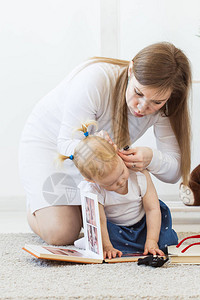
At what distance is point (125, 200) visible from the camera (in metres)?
1.45

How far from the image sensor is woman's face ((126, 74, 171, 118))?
1.35m

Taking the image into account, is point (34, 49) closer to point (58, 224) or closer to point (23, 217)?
point (23, 217)

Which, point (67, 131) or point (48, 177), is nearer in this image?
point (67, 131)

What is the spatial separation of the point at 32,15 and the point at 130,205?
1.53 meters

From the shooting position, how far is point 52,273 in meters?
1.19

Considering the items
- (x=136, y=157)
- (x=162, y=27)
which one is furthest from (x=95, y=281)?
(x=162, y=27)

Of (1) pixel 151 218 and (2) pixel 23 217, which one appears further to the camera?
(2) pixel 23 217

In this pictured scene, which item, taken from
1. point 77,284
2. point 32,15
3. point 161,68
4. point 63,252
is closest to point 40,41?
point 32,15

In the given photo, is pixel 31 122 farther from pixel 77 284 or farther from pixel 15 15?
pixel 15 15

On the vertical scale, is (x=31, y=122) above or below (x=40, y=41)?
below

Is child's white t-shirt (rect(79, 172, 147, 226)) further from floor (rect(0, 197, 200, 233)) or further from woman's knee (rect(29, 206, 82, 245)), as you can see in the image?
floor (rect(0, 197, 200, 233))

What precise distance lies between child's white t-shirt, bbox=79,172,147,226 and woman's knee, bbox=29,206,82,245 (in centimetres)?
22

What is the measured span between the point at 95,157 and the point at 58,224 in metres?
0.44

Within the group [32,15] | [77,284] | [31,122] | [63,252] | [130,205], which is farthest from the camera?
[32,15]
